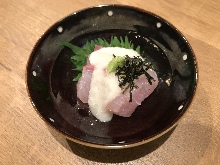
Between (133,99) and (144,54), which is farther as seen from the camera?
(144,54)

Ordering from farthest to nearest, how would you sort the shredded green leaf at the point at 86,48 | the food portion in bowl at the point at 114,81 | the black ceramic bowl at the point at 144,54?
the shredded green leaf at the point at 86,48 < the food portion in bowl at the point at 114,81 < the black ceramic bowl at the point at 144,54

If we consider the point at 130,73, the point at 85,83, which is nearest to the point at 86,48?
the point at 85,83

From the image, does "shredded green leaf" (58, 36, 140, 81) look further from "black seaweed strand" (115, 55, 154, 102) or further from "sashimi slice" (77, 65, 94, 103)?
"black seaweed strand" (115, 55, 154, 102)

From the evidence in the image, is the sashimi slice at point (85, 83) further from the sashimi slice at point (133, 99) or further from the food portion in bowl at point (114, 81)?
the sashimi slice at point (133, 99)

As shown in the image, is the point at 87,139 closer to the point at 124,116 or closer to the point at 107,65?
the point at 124,116

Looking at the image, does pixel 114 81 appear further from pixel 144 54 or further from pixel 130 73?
pixel 144 54

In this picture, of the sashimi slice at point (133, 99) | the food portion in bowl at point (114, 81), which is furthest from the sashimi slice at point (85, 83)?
the sashimi slice at point (133, 99)
